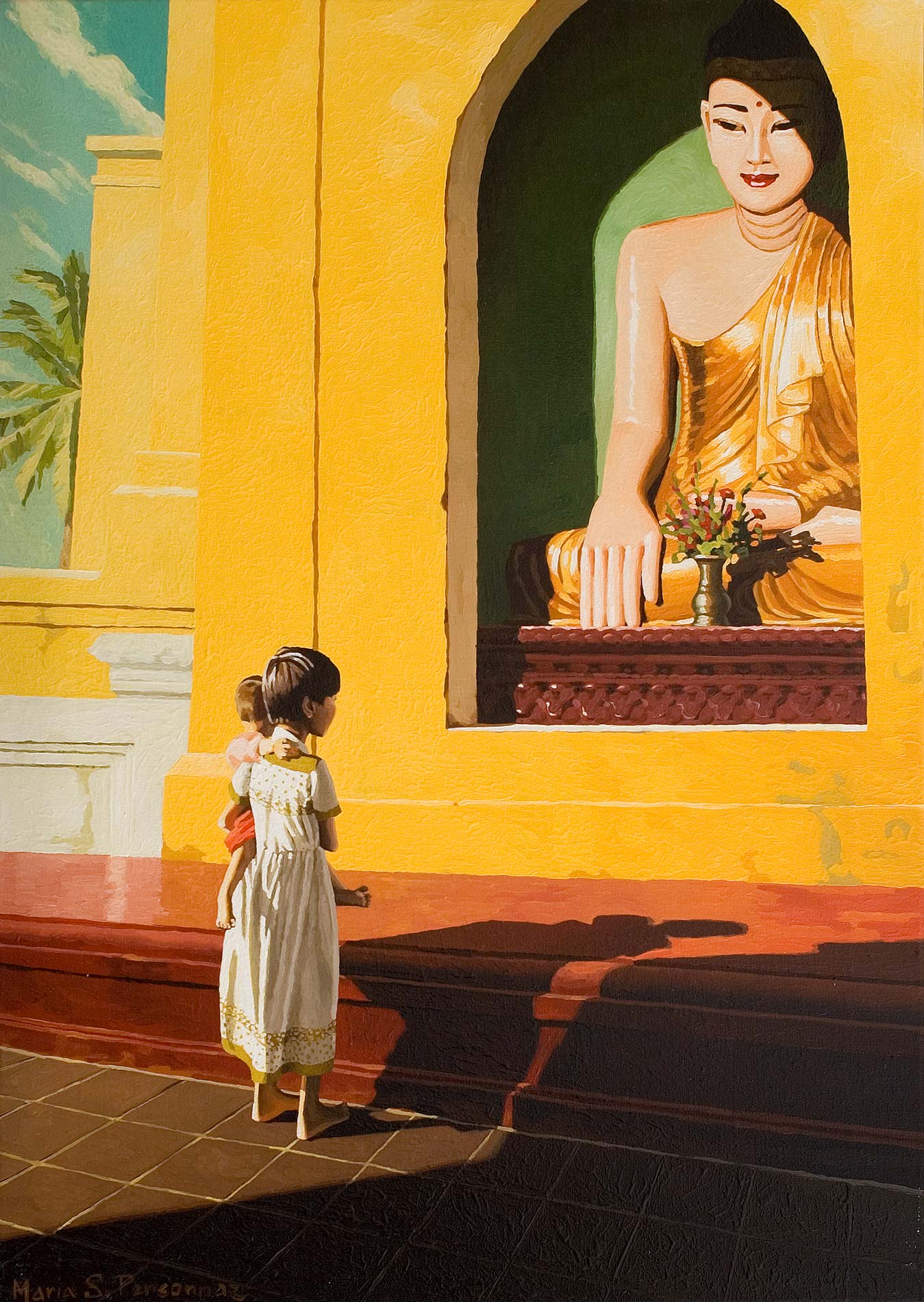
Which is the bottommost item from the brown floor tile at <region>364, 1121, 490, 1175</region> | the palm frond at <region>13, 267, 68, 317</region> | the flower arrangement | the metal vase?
the brown floor tile at <region>364, 1121, 490, 1175</region>

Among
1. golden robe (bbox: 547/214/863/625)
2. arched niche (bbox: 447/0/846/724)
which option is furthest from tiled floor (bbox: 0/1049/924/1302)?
golden robe (bbox: 547/214/863/625)

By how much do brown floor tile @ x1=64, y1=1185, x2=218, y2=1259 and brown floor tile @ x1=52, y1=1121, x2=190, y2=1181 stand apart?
63mm

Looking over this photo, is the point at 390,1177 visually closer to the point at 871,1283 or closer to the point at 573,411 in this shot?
the point at 871,1283

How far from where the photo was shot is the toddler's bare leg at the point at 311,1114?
8.74 feet

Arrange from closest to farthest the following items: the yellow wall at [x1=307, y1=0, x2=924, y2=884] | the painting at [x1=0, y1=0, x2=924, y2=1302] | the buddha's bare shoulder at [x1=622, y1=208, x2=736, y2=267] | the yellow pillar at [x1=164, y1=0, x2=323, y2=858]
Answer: the painting at [x1=0, y1=0, x2=924, y2=1302], the yellow wall at [x1=307, y1=0, x2=924, y2=884], the yellow pillar at [x1=164, y1=0, x2=323, y2=858], the buddha's bare shoulder at [x1=622, y1=208, x2=736, y2=267]

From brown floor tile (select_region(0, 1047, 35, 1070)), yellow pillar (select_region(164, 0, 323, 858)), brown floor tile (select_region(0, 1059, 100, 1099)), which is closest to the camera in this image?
brown floor tile (select_region(0, 1059, 100, 1099))

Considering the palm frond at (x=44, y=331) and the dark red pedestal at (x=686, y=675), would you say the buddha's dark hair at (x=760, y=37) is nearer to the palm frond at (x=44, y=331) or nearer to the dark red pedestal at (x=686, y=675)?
the dark red pedestal at (x=686, y=675)

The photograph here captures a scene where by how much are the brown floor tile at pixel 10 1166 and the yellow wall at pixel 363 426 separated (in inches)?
45.6

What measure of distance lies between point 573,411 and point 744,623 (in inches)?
44.1

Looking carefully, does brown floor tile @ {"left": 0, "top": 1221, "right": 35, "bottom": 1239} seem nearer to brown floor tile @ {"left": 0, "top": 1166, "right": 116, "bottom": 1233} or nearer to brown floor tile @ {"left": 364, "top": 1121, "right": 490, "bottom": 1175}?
brown floor tile @ {"left": 0, "top": 1166, "right": 116, "bottom": 1233}

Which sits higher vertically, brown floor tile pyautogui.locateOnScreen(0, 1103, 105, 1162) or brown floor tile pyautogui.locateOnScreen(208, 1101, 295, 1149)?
brown floor tile pyautogui.locateOnScreen(208, 1101, 295, 1149)

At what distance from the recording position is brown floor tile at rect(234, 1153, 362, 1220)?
2.51 m

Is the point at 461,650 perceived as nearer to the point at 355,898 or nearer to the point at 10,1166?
the point at 355,898

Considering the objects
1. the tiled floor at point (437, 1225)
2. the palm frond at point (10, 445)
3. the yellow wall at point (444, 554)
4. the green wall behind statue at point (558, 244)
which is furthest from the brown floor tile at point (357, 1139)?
the palm frond at point (10, 445)
